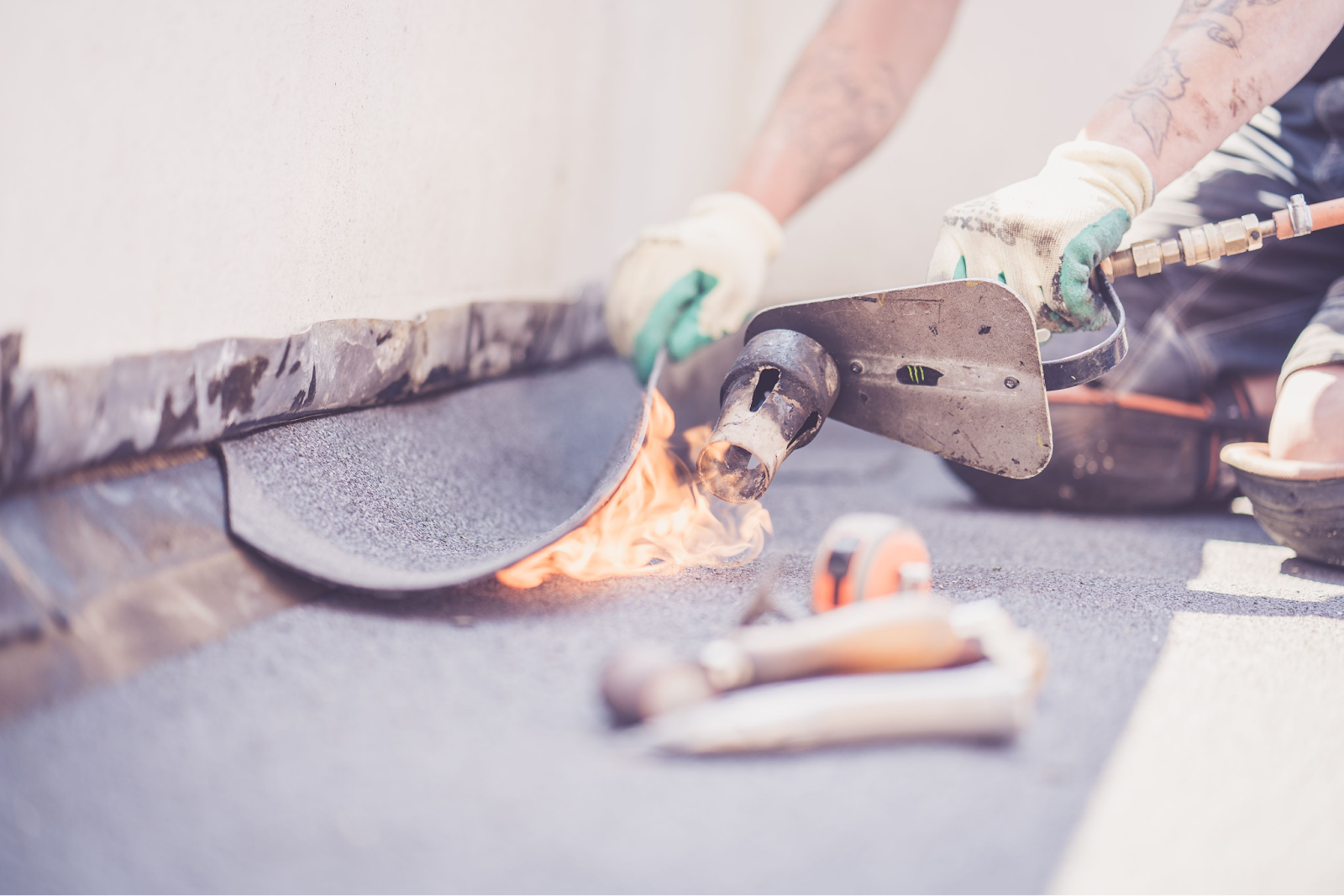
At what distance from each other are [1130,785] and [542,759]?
40 cm

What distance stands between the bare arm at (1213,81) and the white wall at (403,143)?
893mm

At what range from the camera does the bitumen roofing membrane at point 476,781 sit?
55 cm

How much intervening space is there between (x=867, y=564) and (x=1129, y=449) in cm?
108

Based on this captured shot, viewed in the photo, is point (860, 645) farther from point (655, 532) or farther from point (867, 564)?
point (655, 532)

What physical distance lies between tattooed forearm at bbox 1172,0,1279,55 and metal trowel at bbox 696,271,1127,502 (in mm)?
391

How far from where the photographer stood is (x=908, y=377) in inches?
45.2

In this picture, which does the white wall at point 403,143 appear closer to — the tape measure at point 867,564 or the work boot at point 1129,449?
the tape measure at point 867,564

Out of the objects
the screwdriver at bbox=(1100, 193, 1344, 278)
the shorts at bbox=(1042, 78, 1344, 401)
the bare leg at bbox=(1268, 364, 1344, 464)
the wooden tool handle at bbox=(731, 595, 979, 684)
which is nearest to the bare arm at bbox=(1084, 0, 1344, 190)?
the screwdriver at bbox=(1100, 193, 1344, 278)

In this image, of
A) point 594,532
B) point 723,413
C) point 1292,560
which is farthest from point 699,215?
point 1292,560

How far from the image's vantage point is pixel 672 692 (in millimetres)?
673

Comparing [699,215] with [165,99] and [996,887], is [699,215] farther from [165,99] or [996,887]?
[996,887]

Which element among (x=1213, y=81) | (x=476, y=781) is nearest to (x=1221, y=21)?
(x=1213, y=81)

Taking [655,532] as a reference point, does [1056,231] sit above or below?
above

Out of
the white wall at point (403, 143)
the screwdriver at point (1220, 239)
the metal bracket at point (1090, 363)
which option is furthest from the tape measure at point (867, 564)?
the white wall at point (403, 143)
